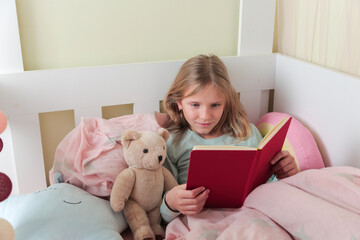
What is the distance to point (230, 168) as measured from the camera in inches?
35.0

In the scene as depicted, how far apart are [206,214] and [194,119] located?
11.7 inches

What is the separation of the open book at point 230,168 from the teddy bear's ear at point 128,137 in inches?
8.5

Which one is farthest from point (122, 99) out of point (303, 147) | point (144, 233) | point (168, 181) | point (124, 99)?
point (303, 147)

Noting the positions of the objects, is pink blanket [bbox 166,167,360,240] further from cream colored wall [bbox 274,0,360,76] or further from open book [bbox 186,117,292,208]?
cream colored wall [bbox 274,0,360,76]

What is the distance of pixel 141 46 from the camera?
1.31 meters

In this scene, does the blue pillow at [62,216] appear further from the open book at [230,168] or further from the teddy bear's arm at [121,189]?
the open book at [230,168]

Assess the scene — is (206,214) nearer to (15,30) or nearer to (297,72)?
(297,72)

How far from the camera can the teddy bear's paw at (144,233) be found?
101 centimetres

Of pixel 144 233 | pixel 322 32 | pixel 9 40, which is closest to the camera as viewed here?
pixel 144 233

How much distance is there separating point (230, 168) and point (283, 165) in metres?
0.26

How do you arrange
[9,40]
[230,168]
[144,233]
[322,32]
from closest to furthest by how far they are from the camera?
[230,168] < [144,233] < [9,40] < [322,32]

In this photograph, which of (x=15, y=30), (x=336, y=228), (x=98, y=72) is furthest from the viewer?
(x=98, y=72)

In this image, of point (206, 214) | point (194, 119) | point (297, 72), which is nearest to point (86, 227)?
point (206, 214)

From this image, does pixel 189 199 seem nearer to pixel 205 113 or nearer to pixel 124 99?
pixel 205 113
